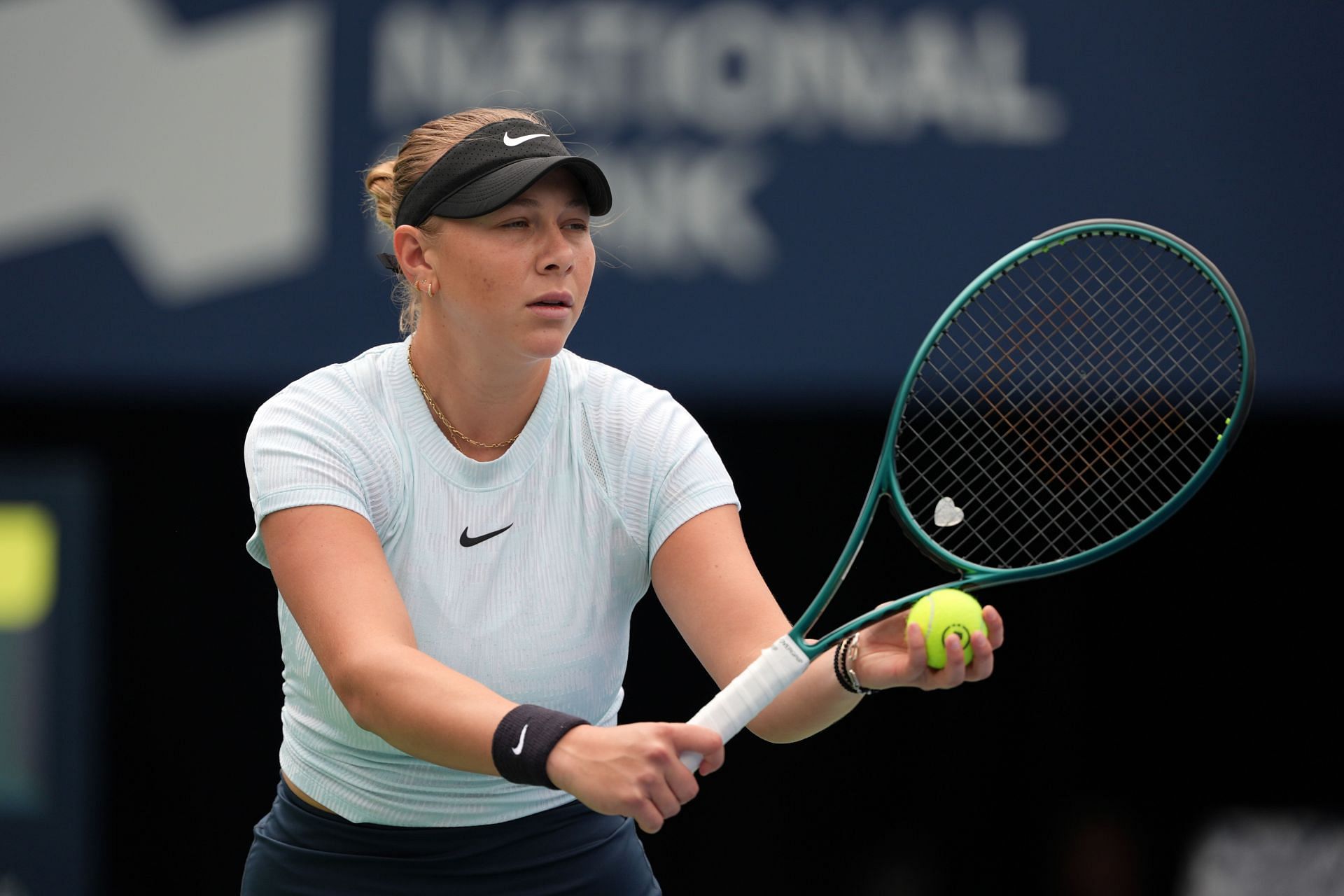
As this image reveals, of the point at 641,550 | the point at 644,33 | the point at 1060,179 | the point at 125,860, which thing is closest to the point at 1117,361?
the point at 1060,179

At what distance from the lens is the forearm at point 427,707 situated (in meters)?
1.95

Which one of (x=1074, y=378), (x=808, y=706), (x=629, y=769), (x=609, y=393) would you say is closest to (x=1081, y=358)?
(x=1074, y=378)

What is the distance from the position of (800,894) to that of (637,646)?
991mm

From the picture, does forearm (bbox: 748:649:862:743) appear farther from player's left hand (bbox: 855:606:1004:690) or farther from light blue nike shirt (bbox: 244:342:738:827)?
light blue nike shirt (bbox: 244:342:738:827)

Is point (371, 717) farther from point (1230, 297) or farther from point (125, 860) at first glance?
point (125, 860)

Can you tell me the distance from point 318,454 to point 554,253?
0.40 m

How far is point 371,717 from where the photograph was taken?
2.01 m

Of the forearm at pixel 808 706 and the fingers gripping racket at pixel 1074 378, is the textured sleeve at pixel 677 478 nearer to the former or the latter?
the forearm at pixel 808 706

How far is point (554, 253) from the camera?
2242 millimetres

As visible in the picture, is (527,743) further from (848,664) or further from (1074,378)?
(1074,378)

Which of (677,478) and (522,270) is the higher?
(522,270)

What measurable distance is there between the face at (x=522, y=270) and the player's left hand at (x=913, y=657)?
0.56 metres

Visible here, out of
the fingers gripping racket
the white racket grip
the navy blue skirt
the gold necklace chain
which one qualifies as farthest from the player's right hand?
the fingers gripping racket

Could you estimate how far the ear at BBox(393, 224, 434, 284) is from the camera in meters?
2.32
